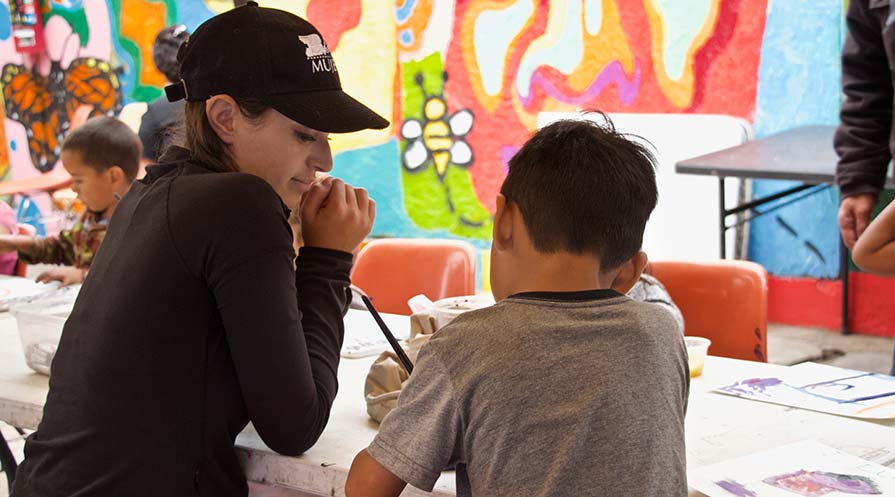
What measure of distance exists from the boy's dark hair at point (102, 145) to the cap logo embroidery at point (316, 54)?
1829 millimetres

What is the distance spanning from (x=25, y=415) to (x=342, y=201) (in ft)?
2.40

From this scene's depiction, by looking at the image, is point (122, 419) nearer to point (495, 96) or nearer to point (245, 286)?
point (245, 286)

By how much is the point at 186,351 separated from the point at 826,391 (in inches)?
44.8

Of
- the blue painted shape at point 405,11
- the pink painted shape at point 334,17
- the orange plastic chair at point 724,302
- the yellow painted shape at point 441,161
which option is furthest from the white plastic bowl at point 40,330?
the pink painted shape at point 334,17

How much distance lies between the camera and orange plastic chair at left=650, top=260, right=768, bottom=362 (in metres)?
2.39

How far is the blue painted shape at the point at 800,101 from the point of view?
474 centimetres

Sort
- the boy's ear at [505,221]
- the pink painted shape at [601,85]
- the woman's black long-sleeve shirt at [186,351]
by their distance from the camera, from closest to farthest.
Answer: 1. the boy's ear at [505,221]
2. the woman's black long-sleeve shirt at [186,351]
3. the pink painted shape at [601,85]

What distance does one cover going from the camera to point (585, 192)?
1.14 metres

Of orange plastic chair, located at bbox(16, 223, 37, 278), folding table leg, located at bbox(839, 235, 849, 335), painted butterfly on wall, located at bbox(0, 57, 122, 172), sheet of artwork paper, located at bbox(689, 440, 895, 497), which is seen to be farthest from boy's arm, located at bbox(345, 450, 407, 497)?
painted butterfly on wall, located at bbox(0, 57, 122, 172)

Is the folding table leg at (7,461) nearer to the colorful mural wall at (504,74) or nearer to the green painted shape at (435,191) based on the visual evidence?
the colorful mural wall at (504,74)

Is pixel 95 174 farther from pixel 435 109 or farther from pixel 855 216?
pixel 435 109

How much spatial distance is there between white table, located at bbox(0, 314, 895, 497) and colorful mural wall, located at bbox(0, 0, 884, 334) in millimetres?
3333

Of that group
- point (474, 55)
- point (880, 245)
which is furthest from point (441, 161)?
point (880, 245)

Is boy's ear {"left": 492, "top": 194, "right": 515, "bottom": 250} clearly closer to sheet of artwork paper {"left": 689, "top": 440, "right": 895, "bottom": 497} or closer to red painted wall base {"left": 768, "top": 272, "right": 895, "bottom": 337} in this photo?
sheet of artwork paper {"left": 689, "top": 440, "right": 895, "bottom": 497}
